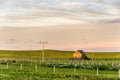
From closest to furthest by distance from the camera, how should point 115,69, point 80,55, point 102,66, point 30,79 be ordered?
1. point 30,79
2. point 115,69
3. point 102,66
4. point 80,55

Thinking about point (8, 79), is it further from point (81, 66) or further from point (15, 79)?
point (81, 66)

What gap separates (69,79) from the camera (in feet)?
143

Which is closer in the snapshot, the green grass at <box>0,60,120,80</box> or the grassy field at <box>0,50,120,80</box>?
the green grass at <box>0,60,120,80</box>

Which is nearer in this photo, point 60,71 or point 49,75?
point 49,75

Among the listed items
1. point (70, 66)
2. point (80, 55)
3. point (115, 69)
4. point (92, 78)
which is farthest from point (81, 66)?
point (80, 55)

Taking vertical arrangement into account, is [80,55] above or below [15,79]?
above

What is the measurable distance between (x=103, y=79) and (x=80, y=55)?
93.1 metres

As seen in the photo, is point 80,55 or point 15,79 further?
point 80,55

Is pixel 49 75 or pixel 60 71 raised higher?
pixel 60 71

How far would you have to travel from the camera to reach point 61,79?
43.8 m

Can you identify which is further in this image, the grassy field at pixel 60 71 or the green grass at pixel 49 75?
the grassy field at pixel 60 71

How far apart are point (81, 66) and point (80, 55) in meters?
58.5

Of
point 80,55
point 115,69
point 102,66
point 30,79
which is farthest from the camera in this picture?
point 80,55

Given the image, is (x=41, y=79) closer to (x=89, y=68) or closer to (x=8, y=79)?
(x=8, y=79)
